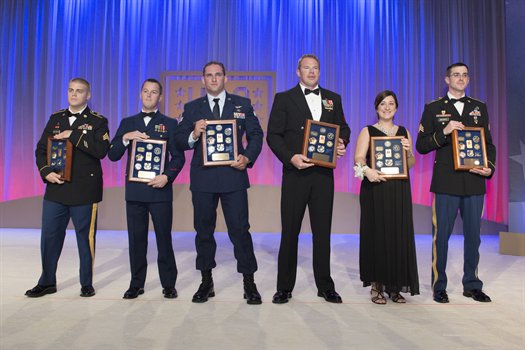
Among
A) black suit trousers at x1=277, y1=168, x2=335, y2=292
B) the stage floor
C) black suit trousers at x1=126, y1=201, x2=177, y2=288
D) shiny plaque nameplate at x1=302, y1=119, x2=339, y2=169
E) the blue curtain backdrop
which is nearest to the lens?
the stage floor

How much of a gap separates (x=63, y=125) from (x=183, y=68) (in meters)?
4.70

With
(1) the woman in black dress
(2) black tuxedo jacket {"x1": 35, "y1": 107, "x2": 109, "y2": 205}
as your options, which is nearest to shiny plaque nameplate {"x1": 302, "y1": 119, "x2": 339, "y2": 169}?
(1) the woman in black dress

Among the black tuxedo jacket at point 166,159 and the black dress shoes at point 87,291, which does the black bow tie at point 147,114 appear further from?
the black dress shoes at point 87,291

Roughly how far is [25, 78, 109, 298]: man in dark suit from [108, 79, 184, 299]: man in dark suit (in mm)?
195

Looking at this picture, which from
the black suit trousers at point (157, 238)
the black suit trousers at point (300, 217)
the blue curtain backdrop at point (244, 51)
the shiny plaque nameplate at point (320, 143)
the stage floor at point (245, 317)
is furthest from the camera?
the blue curtain backdrop at point (244, 51)

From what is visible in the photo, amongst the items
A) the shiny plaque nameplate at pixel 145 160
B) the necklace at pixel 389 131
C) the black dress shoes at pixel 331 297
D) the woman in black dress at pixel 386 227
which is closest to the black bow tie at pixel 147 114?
the shiny plaque nameplate at pixel 145 160

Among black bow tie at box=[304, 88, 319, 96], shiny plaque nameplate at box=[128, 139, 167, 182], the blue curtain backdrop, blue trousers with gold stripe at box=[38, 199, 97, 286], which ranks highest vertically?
the blue curtain backdrop

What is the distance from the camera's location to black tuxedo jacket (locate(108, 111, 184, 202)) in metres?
3.36

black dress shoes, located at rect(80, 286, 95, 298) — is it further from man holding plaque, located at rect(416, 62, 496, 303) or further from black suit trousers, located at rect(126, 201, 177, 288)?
man holding plaque, located at rect(416, 62, 496, 303)

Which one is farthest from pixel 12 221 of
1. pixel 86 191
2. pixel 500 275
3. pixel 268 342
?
pixel 500 275

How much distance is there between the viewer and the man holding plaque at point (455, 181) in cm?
343

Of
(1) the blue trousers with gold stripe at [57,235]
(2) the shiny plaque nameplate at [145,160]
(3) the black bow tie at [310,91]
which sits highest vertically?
(3) the black bow tie at [310,91]

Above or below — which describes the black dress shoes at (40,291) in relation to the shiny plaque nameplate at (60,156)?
below

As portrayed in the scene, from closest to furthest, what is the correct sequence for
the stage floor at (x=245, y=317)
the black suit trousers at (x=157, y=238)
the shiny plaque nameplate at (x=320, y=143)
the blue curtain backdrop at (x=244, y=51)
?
the stage floor at (x=245, y=317)
the shiny plaque nameplate at (x=320, y=143)
the black suit trousers at (x=157, y=238)
the blue curtain backdrop at (x=244, y=51)
